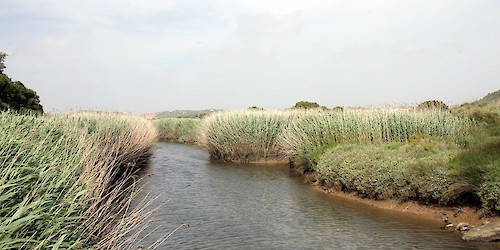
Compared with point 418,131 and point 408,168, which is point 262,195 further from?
point 418,131

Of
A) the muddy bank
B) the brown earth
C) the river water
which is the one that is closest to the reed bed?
the river water

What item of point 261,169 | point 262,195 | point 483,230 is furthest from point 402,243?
point 261,169

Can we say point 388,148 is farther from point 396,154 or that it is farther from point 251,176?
point 251,176

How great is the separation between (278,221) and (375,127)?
842cm

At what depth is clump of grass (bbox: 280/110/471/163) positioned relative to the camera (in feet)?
58.2

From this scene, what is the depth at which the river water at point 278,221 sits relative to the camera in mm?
9586

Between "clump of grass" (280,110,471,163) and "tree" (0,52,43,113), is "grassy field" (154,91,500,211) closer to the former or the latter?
"clump of grass" (280,110,471,163)

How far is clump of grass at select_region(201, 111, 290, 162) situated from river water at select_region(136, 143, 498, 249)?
729 centimetres

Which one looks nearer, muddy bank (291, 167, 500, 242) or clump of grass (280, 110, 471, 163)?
muddy bank (291, 167, 500, 242)

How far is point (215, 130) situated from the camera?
26.4 m

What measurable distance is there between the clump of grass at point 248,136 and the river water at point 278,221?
23.9 feet

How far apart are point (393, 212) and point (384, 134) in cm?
637

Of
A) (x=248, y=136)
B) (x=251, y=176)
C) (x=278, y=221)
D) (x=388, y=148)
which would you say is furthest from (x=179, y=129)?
(x=278, y=221)

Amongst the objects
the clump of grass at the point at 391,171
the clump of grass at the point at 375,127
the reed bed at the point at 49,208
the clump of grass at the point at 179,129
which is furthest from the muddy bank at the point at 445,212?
the clump of grass at the point at 179,129
